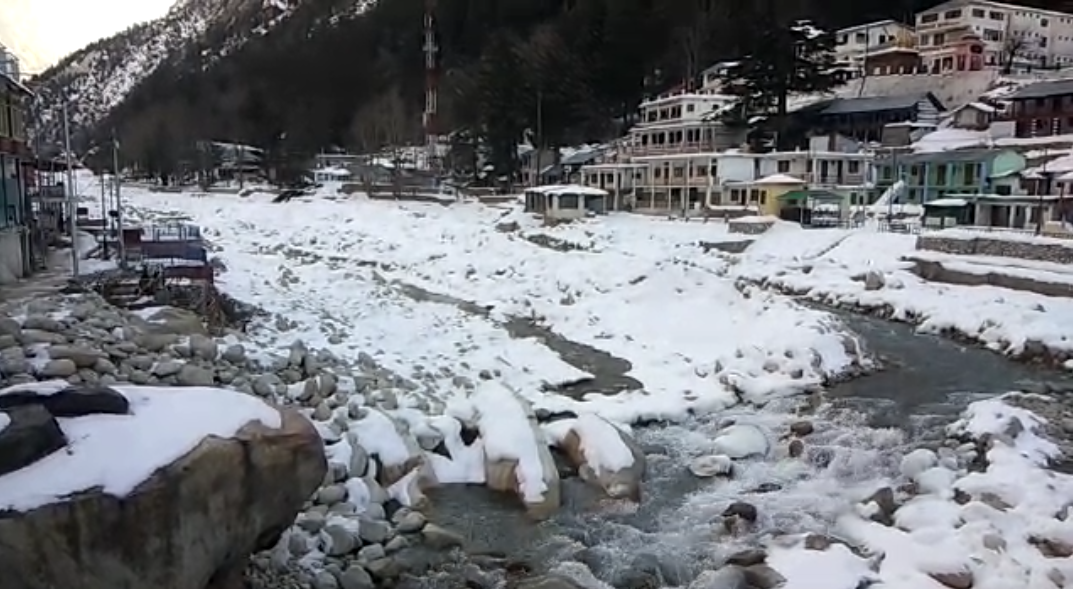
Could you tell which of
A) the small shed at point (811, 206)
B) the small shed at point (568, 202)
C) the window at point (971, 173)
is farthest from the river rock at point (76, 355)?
the window at point (971, 173)

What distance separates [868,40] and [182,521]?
7085cm

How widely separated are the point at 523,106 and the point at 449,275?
29.8m

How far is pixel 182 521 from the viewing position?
728 centimetres

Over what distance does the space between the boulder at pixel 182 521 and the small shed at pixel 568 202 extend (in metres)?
35.5

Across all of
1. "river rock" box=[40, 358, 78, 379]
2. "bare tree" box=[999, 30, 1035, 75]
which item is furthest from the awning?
"river rock" box=[40, 358, 78, 379]

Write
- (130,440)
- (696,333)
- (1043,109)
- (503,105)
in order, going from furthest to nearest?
(503,105), (1043,109), (696,333), (130,440)

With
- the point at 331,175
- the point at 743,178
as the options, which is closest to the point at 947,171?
the point at 743,178

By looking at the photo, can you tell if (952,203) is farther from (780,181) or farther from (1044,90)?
(1044,90)

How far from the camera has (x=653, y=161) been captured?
165 ft

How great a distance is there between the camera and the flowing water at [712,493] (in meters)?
10.6

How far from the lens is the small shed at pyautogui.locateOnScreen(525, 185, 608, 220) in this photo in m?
43.9

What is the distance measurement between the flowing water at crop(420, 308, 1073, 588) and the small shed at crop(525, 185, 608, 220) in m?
26.7

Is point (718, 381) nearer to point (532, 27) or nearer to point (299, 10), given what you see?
point (532, 27)

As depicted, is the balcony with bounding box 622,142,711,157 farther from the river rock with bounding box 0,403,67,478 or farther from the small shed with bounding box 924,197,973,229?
the river rock with bounding box 0,403,67,478
